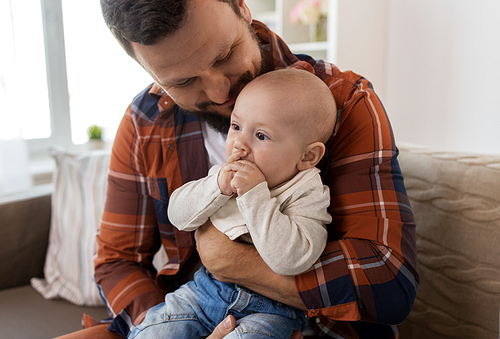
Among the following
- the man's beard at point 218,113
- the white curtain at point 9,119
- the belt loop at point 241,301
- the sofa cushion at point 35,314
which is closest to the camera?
the belt loop at point 241,301

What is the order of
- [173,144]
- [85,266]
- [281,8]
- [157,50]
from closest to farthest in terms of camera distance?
[157,50] → [173,144] → [85,266] → [281,8]

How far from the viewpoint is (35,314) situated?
4.75 feet

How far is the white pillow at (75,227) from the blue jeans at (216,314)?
0.82 meters

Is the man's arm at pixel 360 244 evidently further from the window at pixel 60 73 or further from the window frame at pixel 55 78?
the window frame at pixel 55 78

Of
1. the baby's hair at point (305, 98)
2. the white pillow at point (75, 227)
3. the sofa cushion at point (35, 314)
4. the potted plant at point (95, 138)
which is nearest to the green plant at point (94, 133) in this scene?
the potted plant at point (95, 138)

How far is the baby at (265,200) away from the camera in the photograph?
2.56ft

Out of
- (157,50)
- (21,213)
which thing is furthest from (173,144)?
(21,213)

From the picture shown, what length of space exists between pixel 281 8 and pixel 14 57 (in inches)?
75.8

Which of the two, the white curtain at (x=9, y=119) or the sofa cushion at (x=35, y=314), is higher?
the white curtain at (x=9, y=119)

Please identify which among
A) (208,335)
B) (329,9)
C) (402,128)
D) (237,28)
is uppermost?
(329,9)

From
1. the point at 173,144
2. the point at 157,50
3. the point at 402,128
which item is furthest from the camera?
the point at 402,128

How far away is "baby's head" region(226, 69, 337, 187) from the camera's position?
33.1 inches

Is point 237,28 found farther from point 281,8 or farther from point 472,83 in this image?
point 281,8

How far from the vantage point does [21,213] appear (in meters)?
1.67
